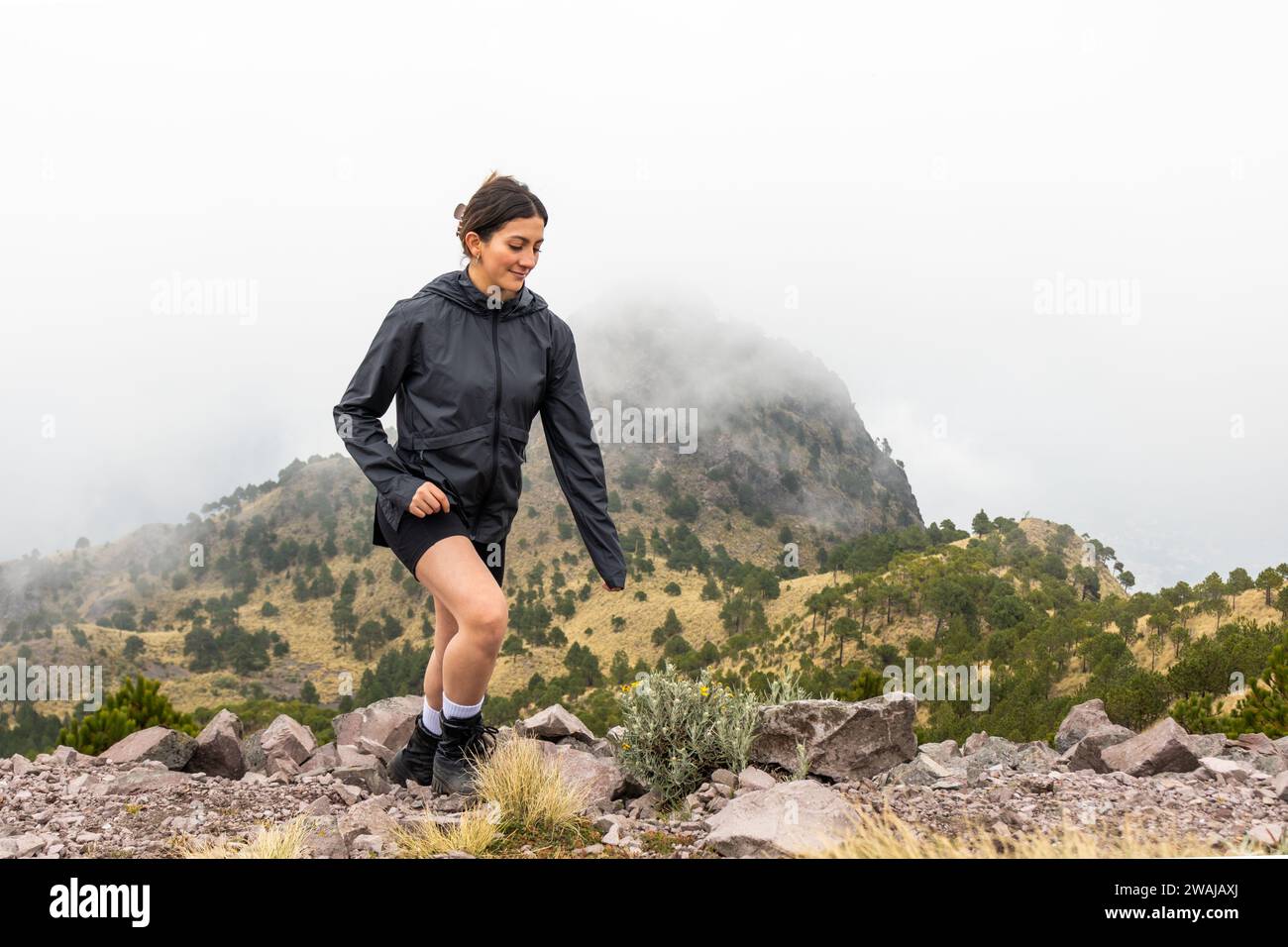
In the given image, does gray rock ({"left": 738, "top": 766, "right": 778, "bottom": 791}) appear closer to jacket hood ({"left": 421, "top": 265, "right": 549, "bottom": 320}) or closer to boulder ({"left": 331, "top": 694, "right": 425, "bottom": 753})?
jacket hood ({"left": 421, "top": 265, "right": 549, "bottom": 320})

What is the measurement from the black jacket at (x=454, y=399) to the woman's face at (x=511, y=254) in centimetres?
9

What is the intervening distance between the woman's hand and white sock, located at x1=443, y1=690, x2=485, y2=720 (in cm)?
125

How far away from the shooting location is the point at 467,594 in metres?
4.36

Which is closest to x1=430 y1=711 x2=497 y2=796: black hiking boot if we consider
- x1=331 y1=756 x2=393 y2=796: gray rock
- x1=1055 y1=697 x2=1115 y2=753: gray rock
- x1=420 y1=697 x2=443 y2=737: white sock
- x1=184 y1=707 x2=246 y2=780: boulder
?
x1=420 y1=697 x2=443 y2=737: white sock

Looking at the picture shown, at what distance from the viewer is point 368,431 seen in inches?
174

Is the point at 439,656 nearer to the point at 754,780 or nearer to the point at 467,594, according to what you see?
the point at 467,594

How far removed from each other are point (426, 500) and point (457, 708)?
4.48 feet

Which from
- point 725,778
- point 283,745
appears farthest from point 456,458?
point 283,745

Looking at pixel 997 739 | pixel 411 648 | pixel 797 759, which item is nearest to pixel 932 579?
pixel 411 648

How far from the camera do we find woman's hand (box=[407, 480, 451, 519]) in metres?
4.12

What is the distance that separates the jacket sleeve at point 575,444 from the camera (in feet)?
16.2

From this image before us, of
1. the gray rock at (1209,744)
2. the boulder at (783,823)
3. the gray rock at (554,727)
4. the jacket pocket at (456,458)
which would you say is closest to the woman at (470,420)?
the jacket pocket at (456,458)
